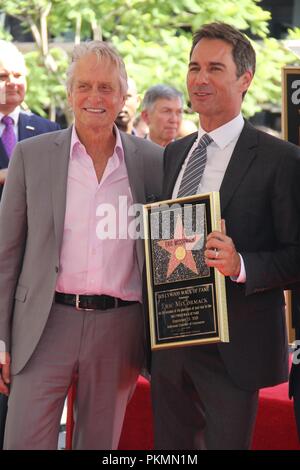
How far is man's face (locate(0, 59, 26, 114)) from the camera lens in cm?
502

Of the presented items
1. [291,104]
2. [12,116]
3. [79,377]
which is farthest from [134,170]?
[12,116]

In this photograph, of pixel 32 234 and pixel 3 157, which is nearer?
pixel 32 234

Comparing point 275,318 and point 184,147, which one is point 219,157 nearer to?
point 184,147

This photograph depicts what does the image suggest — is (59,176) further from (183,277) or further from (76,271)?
(183,277)

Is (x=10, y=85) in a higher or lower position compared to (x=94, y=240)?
higher

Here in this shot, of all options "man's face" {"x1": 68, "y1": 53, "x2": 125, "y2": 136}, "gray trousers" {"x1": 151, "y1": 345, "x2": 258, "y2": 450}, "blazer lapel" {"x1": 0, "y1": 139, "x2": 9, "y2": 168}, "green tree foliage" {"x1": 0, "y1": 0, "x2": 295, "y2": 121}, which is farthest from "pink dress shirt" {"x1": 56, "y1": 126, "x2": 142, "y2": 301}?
"green tree foliage" {"x1": 0, "y1": 0, "x2": 295, "y2": 121}

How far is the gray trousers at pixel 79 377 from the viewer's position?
3.65m

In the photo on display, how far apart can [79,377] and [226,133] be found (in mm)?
1150

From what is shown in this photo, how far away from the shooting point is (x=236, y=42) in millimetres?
3557

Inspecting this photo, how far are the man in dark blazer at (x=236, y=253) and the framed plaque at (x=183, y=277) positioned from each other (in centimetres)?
9

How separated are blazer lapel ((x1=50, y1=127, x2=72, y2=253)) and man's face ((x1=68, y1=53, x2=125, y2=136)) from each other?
0.12 metres

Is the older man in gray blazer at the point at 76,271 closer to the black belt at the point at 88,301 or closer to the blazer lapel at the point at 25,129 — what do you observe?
the black belt at the point at 88,301

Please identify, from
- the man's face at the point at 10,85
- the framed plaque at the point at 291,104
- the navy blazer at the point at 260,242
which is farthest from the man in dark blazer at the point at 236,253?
the man's face at the point at 10,85
